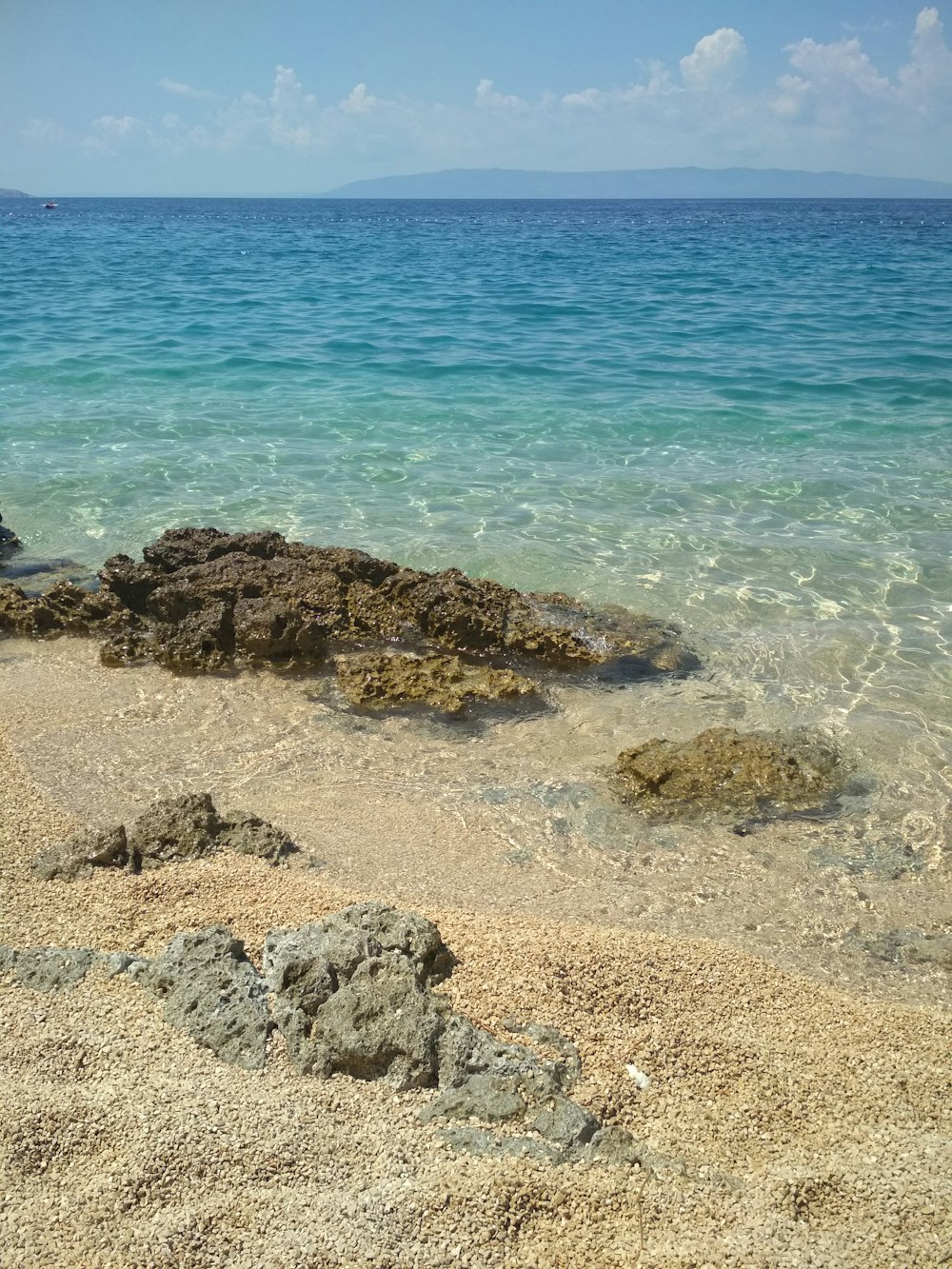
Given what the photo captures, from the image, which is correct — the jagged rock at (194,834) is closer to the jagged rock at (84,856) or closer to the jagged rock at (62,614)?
the jagged rock at (84,856)

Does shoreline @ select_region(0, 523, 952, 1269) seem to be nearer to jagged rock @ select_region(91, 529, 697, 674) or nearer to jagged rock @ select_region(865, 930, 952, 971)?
jagged rock @ select_region(865, 930, 952, 971)

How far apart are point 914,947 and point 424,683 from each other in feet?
10.1

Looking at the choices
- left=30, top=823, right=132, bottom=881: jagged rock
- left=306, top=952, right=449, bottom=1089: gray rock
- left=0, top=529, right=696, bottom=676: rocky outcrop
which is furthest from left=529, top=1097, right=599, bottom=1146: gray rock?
left=0, top=529, right=696, bottom=676: rocky outcrop

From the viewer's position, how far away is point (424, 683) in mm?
6016

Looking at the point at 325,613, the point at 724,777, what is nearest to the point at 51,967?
the point at 724,777

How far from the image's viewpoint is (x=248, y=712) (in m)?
5.83

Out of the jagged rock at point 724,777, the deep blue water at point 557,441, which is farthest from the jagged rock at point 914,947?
the deep blue water at point 557,441

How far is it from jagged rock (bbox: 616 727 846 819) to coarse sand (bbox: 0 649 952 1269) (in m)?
1.39

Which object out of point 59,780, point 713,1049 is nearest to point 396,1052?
point 713,1049

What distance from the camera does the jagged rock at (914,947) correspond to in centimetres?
402

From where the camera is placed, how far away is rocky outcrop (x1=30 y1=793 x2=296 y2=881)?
13.1 feet

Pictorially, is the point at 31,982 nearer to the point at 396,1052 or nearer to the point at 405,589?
the point at 396,1052

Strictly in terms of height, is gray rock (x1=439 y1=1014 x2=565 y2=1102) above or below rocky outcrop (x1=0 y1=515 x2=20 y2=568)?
below

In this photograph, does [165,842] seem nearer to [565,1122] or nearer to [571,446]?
[565,1122]
